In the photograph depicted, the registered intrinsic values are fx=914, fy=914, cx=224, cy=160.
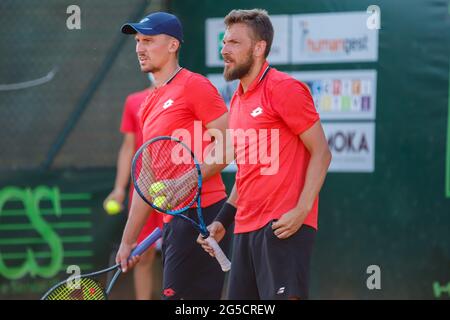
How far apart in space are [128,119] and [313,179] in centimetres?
271

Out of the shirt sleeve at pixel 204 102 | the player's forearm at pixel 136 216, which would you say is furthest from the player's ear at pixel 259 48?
the player's forearm at pixel 136 216

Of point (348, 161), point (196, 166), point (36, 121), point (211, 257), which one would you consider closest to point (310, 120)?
point (196, 166)

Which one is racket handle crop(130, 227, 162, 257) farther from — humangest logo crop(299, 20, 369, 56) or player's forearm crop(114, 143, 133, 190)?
humangest logo crop(299, 20, 369, 56)

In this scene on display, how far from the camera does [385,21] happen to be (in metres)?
6.34

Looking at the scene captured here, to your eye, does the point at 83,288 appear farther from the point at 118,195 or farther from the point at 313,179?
the point at 118,195

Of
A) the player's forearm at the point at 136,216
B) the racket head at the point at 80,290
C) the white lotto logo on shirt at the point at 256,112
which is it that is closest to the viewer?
the white lotto logo on shirt at the point at 256,112

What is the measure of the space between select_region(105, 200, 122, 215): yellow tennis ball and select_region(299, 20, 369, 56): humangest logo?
172 centimetres

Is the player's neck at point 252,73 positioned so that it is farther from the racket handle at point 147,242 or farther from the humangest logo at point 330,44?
the humangest logo at point 330,44

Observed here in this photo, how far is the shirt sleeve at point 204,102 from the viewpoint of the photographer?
464 cm

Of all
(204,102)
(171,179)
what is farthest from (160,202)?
(204,102)

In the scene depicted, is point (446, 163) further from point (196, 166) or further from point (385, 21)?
point (196, 166)

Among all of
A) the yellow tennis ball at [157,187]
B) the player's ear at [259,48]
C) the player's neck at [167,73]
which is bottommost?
the yellow tennis ball at [157,187]

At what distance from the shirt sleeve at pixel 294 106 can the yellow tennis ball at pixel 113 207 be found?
104 inches

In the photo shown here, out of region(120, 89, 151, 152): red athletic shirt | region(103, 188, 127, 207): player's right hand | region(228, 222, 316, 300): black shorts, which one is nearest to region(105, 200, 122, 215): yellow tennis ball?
region(103, 188, 127, 207): player's right hand
